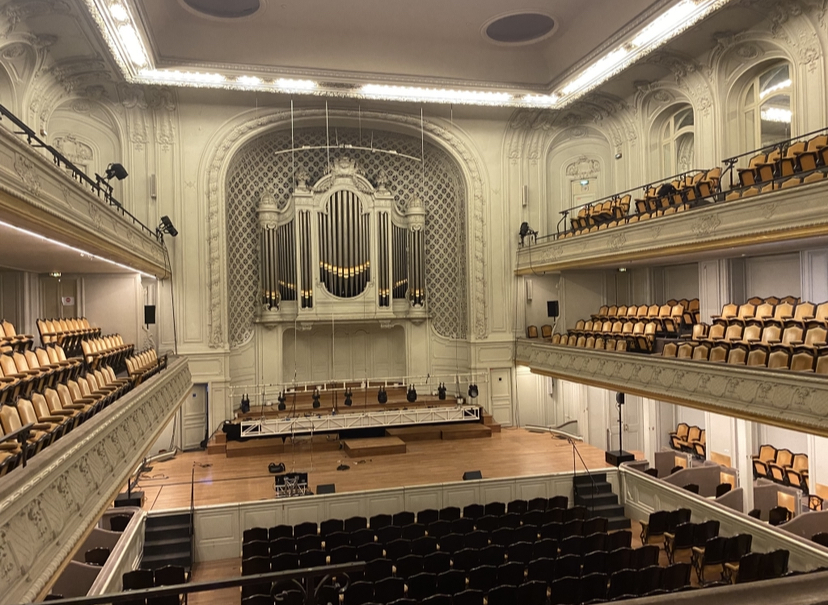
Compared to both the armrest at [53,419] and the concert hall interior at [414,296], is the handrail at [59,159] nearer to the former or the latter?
the concert hall interior at [414,296]

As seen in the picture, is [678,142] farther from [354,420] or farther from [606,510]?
[354,420]

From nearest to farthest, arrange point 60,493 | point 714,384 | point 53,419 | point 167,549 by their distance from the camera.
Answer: point 60,493
point 53,419
point 714,384
point 167,549

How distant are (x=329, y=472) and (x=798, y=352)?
863cm

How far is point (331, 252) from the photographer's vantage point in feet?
52.1

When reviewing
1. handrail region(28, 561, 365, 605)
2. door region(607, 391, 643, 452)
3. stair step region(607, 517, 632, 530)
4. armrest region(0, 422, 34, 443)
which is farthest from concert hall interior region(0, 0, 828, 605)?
handrail region(28, 561, 365, 605)

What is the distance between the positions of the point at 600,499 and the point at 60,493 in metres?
10.1

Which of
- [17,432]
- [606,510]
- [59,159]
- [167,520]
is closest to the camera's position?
[17,432]

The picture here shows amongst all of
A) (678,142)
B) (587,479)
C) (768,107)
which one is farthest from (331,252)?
(768,107)

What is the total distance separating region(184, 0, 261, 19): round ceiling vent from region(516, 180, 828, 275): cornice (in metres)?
8.79

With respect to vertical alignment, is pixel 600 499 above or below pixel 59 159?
below

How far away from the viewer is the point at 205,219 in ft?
48.2

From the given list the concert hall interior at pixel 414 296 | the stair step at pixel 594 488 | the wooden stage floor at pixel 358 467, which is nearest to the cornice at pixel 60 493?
the concert hall interior at pixel 414 296

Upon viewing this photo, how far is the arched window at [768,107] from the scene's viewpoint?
38.5 feet

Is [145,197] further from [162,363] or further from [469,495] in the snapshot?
[469,495]
